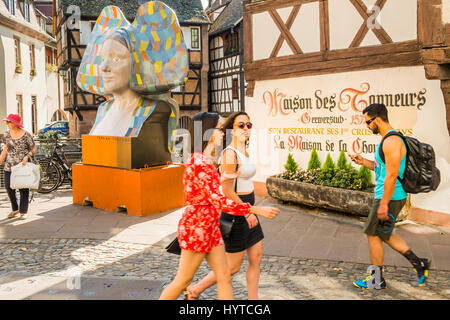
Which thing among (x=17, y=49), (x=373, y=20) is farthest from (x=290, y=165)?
(x=17, y=49)

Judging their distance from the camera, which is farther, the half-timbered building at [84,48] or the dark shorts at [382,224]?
the half-timbered building at [84,48]

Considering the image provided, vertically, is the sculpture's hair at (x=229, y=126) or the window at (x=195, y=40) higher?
the window at (x=195, y=40)

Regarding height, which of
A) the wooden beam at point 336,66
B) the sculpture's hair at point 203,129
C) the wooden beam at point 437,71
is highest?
the wooden beam at point 336,66

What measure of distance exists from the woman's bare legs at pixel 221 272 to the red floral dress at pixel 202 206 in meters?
0.06

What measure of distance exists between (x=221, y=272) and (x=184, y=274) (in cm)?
25

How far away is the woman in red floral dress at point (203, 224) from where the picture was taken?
3418mm

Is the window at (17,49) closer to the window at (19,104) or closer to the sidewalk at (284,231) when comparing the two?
the window at (19,104)

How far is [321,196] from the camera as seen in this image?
7.97 meters

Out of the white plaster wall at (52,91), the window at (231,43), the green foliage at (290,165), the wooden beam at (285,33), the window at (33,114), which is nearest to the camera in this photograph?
the green foliage at (290,165)

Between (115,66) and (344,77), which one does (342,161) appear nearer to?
(344,77)

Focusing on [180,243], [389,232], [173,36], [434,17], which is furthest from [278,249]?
[173,36]

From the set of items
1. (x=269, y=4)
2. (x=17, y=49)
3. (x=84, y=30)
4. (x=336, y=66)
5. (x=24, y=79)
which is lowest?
(x=336, y=66)

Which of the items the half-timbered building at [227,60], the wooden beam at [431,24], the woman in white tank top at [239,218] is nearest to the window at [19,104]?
the half-timbered building at [227,60]
